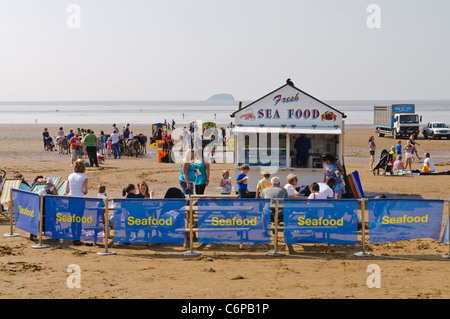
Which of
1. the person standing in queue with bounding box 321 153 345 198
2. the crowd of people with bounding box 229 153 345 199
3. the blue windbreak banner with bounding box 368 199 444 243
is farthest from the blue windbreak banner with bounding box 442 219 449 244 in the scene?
the person standing in queue with bounding box 321 153 345 198

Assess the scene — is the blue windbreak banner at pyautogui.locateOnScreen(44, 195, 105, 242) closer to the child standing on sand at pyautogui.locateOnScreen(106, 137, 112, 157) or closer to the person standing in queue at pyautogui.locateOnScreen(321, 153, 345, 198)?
the person standing in queue at pyautogui.locateOnScreen(321, 153, 345, 198)

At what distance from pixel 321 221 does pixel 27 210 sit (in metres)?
5.80

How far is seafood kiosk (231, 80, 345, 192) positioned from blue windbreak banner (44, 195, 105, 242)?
638 cm

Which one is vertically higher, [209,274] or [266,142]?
[266,142]

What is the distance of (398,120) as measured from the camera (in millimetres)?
45844

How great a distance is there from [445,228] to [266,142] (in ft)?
23.1

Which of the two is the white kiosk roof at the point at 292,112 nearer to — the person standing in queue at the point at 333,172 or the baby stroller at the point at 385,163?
the person standing in queue at the point at 333,172

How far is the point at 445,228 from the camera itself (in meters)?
11.1

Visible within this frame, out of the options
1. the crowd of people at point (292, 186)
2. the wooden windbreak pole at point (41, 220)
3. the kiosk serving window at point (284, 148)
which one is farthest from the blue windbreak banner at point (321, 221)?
the kiosk serving window at point (284, 148)

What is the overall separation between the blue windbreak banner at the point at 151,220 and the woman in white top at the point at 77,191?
28.3 inches

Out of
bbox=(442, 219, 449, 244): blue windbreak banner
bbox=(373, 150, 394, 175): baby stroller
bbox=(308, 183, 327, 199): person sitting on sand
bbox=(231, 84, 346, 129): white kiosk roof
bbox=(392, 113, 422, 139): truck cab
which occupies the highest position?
bbox=(392, 113, 422, 139): truck cab

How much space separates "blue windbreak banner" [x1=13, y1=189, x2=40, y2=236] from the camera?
37.9 feet
